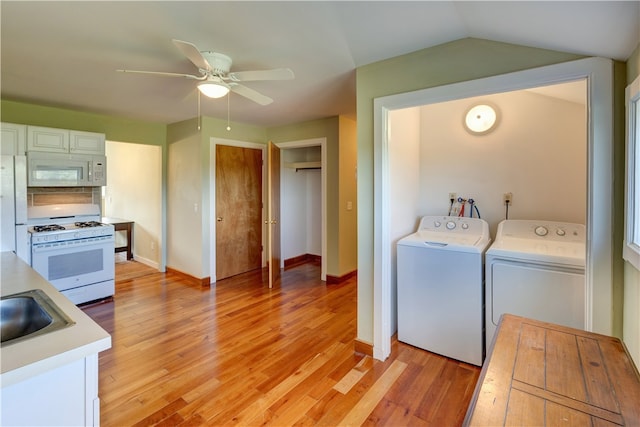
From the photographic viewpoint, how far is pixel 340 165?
4.32 metres

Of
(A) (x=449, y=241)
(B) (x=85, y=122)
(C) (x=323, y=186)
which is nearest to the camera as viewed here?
(A) (x=449, y=241)

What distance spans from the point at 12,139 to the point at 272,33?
313cm

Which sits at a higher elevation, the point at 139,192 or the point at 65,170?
the point at 65,170

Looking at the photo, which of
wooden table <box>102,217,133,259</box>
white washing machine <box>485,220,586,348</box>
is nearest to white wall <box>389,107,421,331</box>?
white washing machine <box>485,220,586,348</box>

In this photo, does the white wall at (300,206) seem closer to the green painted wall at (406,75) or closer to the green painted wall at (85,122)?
the green painted wall at (85,122)

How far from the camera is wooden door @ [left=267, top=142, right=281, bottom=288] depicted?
164 inches

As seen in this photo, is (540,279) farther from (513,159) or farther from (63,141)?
(63,141)

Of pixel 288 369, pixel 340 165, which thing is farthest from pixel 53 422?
pixel 340 165

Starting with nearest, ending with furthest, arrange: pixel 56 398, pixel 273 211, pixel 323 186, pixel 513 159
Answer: pixel 56 398
pixel 513 159
pixel 273 211
pixel 323 186

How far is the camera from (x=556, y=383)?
101 centimetres

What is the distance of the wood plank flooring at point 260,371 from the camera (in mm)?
1867

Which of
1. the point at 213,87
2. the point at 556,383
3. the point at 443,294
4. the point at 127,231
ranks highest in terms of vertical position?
the point at 213,87

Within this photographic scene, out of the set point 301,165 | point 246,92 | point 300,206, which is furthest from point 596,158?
point 300,206

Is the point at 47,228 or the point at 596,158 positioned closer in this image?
the point at 596,158
